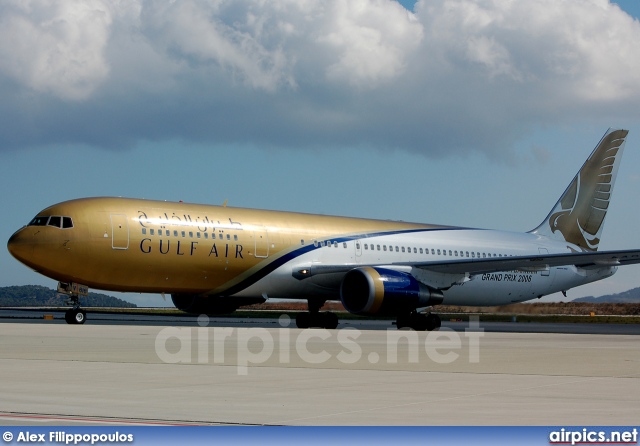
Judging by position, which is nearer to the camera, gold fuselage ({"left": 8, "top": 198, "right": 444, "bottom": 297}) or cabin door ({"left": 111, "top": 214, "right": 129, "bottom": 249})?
gold fuselage ({"left": 8, "top": 198, "right": 444, "bottom": 297})

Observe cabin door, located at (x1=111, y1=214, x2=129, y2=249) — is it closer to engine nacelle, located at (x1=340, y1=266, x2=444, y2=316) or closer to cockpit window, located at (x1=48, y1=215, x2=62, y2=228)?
cockpit window, located at (x1=48, y1=215, x2=62, y2=228)

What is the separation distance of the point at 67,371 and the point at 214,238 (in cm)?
1695

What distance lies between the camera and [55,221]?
2816 cm

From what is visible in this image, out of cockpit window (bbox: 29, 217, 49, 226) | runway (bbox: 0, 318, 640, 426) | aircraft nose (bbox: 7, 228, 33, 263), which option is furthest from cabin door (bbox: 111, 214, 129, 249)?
runway (bbox: 0, 318, 640, 426)

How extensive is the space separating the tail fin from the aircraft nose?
23.4m

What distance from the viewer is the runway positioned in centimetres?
884

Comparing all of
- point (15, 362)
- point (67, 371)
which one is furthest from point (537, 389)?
Answer: point (15, 362)

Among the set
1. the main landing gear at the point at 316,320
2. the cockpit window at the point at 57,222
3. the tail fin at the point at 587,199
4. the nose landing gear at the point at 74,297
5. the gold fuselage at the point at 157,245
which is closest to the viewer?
the gold fuselage at the point at 157,245

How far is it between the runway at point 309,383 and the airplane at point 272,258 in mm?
7787

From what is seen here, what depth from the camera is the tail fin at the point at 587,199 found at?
42.7 metres

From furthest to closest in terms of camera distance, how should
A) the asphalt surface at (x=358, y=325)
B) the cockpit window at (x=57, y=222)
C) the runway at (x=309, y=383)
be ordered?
the asphalt surface at (x=358, y=325)
the cockpit window at (x=57, y=222)
the runway at (x=309, y=383)

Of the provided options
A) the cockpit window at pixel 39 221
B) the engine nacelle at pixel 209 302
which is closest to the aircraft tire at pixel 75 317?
the cockpit window at pixel 39 221

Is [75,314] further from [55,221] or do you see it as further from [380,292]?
[380,292]

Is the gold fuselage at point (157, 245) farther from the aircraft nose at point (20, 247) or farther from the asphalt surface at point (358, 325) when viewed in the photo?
the asphalt surface at point (358, 325)
